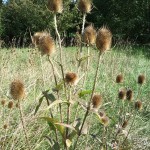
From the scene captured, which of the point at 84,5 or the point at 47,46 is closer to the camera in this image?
the point at 47,46

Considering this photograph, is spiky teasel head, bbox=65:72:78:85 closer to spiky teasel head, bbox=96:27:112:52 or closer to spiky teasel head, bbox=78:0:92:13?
spiky teasel head, bbox=96:27:112:52

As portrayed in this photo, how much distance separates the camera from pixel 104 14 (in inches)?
822

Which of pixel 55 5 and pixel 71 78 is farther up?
pixel 55 5

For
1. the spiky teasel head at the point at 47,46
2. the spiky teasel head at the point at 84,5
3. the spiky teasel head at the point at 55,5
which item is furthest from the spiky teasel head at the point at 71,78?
the spiky teasel head at the point at 84,5

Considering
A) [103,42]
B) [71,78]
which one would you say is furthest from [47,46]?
[103,42]

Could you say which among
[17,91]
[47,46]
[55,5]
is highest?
[55,5]

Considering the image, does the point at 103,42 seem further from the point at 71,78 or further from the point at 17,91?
the point at 17,91

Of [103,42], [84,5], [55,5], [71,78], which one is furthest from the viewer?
[84,5]

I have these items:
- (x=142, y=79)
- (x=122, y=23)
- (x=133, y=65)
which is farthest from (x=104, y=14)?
(x=142, y=79)

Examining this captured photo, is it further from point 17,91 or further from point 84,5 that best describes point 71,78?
point 84,5

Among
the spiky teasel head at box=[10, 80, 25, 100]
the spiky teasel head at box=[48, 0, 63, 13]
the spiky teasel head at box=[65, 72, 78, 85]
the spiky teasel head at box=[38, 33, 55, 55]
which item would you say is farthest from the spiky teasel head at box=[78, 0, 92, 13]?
the spiky teasel head at box=[10, 80, 25, 100]

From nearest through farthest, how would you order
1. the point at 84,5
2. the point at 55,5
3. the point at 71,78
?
1. the point at 71,78
2. the point at 55,5
3. the point at 84,5

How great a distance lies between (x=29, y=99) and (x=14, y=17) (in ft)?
50.5

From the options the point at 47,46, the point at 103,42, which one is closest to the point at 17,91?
the point at 47,46
